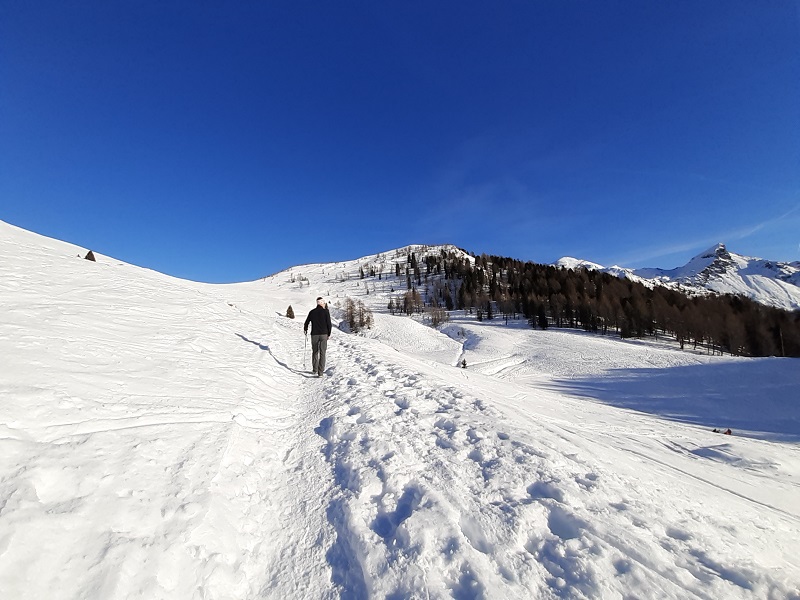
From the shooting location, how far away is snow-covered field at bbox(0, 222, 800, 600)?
2936mm

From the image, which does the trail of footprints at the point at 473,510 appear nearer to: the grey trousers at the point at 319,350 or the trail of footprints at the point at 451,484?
the trail of footprints at the point at 451,484

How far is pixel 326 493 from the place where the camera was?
4500mm

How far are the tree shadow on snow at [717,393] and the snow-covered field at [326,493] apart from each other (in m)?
14.2

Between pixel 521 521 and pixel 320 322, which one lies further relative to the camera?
pixel 320 322

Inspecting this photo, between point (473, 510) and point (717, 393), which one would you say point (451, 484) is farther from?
point (717, 393)

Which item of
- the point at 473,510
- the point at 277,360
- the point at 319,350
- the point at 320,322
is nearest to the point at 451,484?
the point at 473,510

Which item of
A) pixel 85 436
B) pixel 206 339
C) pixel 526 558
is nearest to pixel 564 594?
pixel 526 558

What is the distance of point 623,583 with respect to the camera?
2955 mm

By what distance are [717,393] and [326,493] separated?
32445 millimetres

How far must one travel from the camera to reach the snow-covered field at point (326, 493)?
2.94 m

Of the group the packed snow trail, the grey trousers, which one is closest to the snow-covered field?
the packed snow trail

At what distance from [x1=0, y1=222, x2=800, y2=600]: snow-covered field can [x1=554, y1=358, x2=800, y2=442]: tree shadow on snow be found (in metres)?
14.2

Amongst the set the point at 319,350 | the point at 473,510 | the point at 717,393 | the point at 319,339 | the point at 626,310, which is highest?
the point at 626,310

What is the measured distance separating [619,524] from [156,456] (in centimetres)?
570
